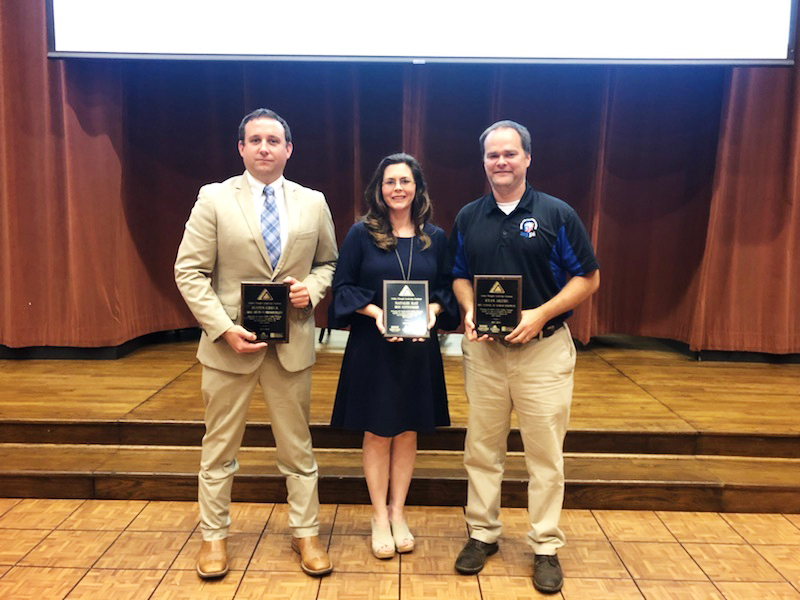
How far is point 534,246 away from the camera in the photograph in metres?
1.96

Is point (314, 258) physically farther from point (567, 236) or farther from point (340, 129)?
point (340, 129)

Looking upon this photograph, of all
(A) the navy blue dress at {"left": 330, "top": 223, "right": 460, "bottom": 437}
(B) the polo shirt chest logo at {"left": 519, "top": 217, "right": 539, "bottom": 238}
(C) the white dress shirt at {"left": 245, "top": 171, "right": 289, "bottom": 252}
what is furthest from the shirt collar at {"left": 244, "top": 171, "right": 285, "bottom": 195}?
(B) the polo shirt chest logo at {"left": 519, "top": 217, "right": 539, "bottom": 238}

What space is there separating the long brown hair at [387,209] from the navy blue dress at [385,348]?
0.03 meters

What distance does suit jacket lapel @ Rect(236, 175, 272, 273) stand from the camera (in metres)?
1.96

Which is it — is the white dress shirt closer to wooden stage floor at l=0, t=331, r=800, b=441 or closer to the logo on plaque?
the logo on plaque

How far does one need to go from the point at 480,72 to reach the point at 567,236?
8.75 ft

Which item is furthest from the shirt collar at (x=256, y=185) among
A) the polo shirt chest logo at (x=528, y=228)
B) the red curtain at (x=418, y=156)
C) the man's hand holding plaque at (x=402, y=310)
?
the red curtain at (x=418, y=156)

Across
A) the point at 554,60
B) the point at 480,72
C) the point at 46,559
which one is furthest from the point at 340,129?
the point at 46,559

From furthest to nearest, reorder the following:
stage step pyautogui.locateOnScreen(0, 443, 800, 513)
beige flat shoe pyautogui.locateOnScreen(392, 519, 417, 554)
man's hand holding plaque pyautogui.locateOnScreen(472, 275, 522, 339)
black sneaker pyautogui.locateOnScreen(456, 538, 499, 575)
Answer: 1. stage step pyautogui.locateOnScreen(0, 443, 800, 513)
2. beige flat shoe pyautogui.locateOnScreen(392, 519, 417, 554)
3. black sneaker pyautogui.locateOnScreen(456, 538, 499, 575)
4. man's hand holding plaque pyautogui.locateOnScreen(472, 275, 522, 339)

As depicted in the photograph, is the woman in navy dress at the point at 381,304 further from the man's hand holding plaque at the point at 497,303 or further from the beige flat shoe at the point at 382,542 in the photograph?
the beige flat shoe at the point at 382,542

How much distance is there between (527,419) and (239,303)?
3.21 ft

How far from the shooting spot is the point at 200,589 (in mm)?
2006

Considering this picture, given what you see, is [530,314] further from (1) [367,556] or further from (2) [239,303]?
(1) [367,556]

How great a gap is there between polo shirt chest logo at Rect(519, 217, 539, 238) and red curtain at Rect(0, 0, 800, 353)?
240 centimetres
